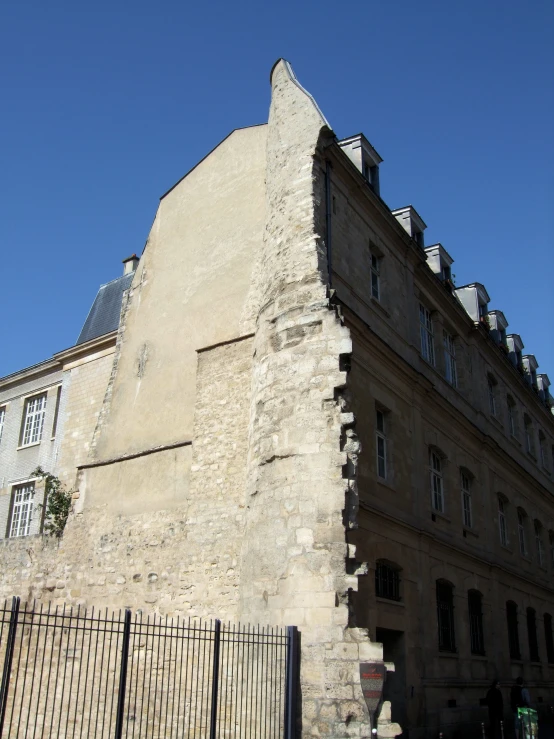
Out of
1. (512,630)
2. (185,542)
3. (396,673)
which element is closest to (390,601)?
(396,673)

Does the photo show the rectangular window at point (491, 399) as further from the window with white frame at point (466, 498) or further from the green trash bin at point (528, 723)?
the green trash bin at point (528, 723)

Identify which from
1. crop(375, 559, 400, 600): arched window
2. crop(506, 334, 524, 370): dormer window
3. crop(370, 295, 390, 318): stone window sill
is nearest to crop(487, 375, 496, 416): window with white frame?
crop(506, 334, 524, 370): dormer window

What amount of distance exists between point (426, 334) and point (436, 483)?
12.4ft

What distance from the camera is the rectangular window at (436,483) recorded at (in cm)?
1582

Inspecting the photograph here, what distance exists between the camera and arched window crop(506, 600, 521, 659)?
59.8 ft

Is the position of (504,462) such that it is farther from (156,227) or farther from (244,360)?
(156,227)

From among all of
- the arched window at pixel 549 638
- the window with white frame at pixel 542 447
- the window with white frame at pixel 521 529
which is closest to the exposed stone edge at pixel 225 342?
the window with white frame at pixel 521 529

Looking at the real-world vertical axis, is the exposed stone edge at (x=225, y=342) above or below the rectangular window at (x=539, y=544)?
above

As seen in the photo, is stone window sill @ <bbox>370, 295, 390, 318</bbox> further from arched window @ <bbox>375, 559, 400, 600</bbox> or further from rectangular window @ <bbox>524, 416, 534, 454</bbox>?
rectangular window @ <bbox>524, 416, 534, 454</bbox>

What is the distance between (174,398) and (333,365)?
15.1 ft

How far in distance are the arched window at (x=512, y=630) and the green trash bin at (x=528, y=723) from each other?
4.66 meters

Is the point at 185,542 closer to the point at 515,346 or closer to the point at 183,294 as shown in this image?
the point at 183,294

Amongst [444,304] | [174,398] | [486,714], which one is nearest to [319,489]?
[174,398]

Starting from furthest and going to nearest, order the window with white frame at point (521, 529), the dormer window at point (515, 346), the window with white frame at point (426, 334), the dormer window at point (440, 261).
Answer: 1. the dormer window at point (515, 346)
2. the window with white frame at point (521, 529)
3. the dormer window at point (440, 261)
4. the window with white frame at point (426, 334)
